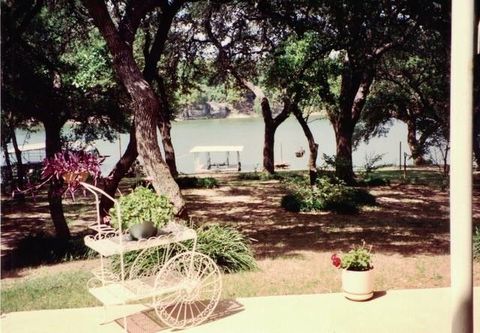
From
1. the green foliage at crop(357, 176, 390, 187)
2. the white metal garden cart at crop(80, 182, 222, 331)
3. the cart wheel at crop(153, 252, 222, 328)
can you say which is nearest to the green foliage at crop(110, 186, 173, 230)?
the white metal garden cart at crop(80, 182, 222, 331)

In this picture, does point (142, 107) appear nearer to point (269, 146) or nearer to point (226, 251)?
point (226, 251)

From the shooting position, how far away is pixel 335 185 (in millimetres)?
16344

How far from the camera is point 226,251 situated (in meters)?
9.09

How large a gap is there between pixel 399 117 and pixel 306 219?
1884cm

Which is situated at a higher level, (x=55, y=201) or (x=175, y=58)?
(x=175, y=58)

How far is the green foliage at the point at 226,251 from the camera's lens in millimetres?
8898

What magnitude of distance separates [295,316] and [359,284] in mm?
1067

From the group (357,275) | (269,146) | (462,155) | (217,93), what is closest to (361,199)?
(357,275)

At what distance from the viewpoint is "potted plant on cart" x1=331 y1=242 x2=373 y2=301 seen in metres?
7.01

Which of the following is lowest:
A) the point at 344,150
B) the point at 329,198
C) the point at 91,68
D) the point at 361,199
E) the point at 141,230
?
the point at 361,199

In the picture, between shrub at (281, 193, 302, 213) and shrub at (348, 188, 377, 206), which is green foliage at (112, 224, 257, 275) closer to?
shrub at (281, 193, 302, 213)

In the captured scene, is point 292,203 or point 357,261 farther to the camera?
point 292,203

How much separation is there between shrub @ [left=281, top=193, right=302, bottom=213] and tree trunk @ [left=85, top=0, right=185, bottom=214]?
21.0 ft

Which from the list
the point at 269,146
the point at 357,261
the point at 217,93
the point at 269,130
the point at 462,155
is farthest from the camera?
the point at 217,93
